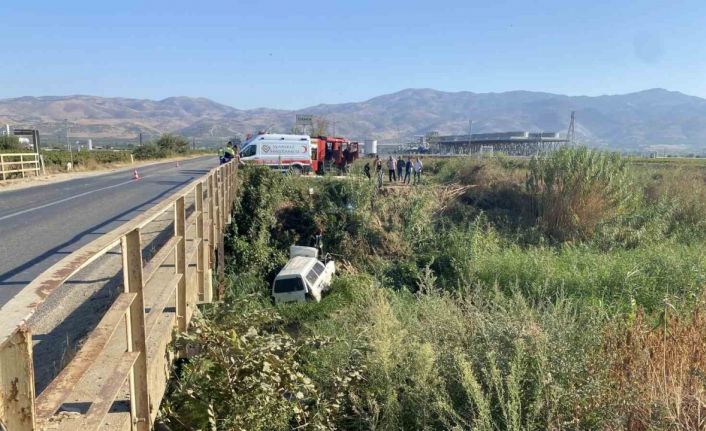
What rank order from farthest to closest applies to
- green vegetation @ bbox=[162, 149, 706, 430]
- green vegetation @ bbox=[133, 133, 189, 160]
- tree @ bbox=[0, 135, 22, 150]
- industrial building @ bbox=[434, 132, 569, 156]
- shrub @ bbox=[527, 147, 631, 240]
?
industrial building @ bbox=[434, 132, 569, 156] < green vegetation @ bbox=[133, 133, 189, 160] < tree @ bbox=[0, 135, 22, 150] < shrub @ bbox=[527, 147, 631, 240] < green vegetation @ bbox=[162, 149, 706, 430]

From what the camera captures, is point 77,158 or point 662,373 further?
point 77,158

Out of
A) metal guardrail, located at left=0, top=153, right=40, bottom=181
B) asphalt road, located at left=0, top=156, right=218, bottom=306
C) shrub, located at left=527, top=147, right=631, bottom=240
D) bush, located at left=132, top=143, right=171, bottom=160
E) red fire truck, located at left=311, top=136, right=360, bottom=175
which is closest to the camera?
asphalt road, located at left=0, top=156, right=218, bottom=306

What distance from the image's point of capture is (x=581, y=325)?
544cm

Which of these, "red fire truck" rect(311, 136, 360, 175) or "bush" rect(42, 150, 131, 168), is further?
"bush" rect(42, 150, 131, 168)

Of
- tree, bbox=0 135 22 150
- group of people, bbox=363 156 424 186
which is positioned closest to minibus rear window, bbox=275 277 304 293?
group of people, bbox=363 156 424 186

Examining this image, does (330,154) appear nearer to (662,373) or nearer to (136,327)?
(662,373)

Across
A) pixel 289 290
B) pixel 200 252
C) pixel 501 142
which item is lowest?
pixel 289 290

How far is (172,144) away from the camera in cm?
7325

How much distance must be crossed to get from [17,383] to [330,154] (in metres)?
31.0

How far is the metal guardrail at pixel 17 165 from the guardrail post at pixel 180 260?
74.3 feet

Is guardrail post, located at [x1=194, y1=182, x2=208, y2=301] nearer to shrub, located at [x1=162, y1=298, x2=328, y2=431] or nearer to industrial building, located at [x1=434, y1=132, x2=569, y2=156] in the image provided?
shrub, located at [x1=162, y1=298, x2=328, y2=431]

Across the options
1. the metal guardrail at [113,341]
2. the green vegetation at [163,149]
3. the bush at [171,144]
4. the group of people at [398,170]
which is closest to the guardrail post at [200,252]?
the metal guardrail at [113,341]

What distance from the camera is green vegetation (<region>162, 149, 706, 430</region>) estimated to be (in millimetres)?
4184

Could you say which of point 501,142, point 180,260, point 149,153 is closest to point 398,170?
point 180,260
